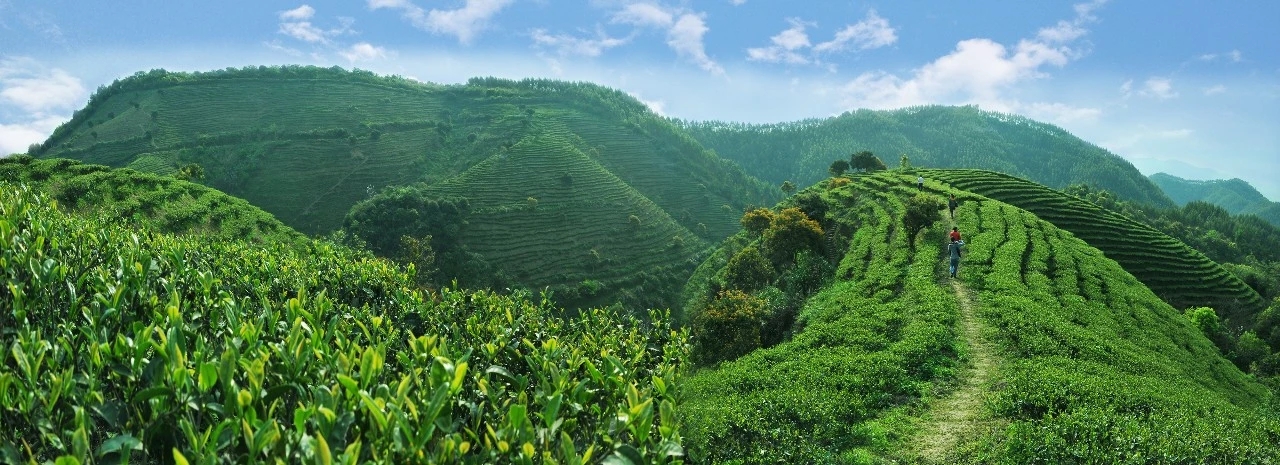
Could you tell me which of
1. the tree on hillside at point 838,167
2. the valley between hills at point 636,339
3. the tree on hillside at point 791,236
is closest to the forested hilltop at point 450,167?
the valley between hills at point 636,339

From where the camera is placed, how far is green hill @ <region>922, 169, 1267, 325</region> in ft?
138

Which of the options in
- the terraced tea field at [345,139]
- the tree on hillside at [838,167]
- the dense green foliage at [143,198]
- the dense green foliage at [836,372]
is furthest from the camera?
the terraced tea field at [345,139]

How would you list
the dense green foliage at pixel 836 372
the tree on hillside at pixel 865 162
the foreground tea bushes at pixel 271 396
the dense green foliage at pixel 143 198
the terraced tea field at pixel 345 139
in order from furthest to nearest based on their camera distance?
the terraced tea field at pixel 345 139 < the tree on hillside at pixel 865 162 < the dense green foliage at pixel 143 198 < the dense green foliage at pixel 836 372 < the foreground tea bushes at pixel 271 396

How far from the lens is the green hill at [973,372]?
11336mm

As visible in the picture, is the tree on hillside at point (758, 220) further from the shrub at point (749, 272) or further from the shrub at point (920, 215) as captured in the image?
the shrub at point (920, 215)

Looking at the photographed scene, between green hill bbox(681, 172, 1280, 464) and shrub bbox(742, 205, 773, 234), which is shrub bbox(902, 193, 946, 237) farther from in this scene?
shrub bbox(742, 205, 773, 234)

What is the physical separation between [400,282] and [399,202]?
67702 mm

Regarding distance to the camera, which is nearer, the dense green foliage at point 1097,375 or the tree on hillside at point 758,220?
the dense green foliage at point 1097,375

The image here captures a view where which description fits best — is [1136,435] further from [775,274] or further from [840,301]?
[775,274]

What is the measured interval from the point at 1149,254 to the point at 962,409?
43468mm

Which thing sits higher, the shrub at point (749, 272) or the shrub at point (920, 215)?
the shrub at point (920, 215)

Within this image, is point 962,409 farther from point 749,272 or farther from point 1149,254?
point 1149,254

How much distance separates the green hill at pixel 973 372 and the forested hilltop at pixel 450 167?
52946mm

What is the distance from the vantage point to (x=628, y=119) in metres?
168
